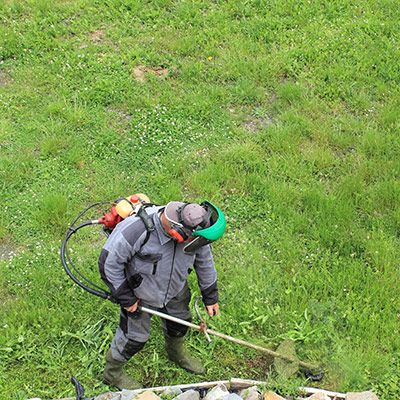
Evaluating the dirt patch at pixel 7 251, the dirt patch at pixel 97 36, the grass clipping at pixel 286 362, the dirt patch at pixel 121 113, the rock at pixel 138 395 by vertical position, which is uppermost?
the dirt patch at pixel 97 36

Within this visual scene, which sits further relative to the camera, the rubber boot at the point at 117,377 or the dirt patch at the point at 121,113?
the dirt patch at the point at 121,113

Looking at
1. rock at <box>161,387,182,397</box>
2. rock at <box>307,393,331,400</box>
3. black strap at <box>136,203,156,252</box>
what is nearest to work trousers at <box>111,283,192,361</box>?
rock at <box>161,387,182,397</box>

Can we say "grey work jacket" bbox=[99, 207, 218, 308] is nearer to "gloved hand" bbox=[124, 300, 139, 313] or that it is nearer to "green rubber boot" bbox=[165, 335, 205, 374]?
"gloved hand" bbox=[124, 300, 139, 313]

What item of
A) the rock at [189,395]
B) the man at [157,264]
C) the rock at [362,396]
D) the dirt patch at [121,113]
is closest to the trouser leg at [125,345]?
the man at [157,264]

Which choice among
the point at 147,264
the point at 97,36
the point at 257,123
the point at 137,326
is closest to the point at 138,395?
the point at 137,326

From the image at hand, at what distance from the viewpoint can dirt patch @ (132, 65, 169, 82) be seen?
797 centimetres

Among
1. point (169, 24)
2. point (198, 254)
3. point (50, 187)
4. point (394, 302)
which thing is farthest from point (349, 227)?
point (169, 24)

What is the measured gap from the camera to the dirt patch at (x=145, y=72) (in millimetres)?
7970

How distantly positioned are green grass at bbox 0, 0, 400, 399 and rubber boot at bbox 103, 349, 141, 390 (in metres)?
0.14

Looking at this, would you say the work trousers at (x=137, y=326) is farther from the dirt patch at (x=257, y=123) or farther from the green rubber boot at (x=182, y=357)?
the dirt patch at (x=257, y=123)

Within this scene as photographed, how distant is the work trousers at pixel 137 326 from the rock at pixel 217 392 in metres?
0.56

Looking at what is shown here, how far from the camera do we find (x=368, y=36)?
832cm

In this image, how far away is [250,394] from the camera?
4.72m

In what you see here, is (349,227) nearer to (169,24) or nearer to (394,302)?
(394,302)
